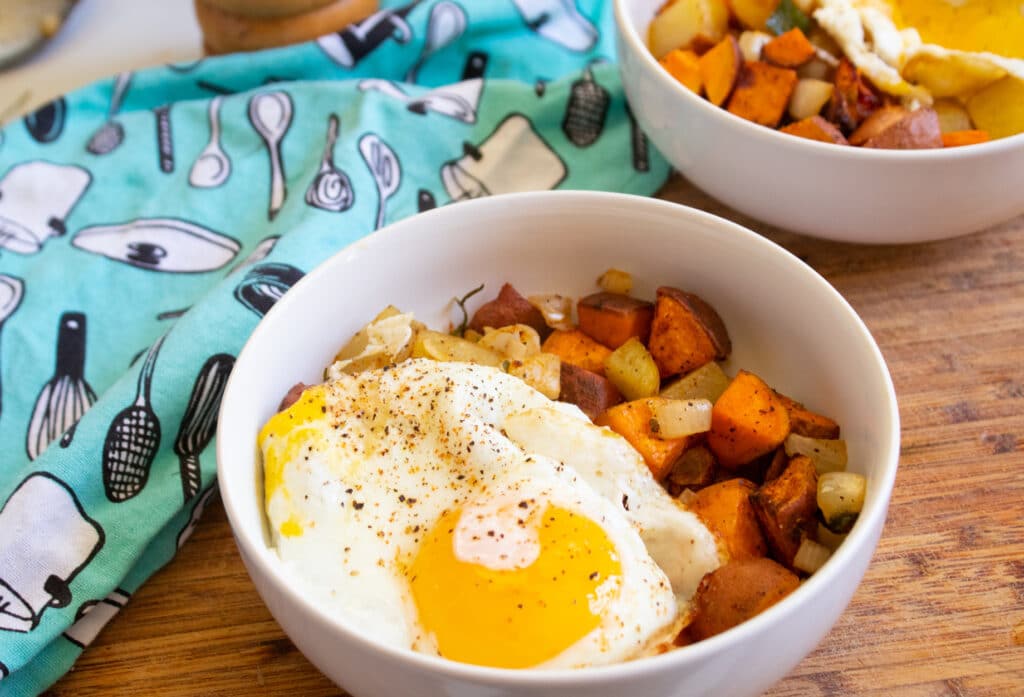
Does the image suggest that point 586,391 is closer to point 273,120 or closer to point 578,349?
point 578,349

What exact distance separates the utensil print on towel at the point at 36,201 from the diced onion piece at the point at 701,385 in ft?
4.23

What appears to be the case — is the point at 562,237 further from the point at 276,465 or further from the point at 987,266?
the point at 987,266

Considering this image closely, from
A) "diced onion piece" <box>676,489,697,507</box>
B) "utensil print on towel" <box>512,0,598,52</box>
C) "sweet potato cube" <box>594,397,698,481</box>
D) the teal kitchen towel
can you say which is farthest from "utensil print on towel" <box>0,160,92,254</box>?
"diced onion piece" <box>676,489,697,507</box>

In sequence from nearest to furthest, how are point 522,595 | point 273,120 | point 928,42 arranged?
1. point 522,595
2. point 928,42
3. point 273,120

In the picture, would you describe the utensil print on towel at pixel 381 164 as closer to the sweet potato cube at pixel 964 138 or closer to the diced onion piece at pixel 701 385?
the diced onion piece at pixel 701 385

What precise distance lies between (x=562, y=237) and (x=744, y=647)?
768mm

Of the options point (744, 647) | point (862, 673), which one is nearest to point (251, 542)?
point (744, 647)

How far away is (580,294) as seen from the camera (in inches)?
64.9

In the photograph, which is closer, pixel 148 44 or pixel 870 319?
pixel 870 319

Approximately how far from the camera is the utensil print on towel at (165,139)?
212 cm

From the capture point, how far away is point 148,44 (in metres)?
2.61

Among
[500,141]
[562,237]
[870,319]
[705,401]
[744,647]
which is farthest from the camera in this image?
[500,141]

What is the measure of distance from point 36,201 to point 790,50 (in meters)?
1.53

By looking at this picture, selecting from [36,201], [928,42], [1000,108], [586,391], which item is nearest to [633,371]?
[586,391]
